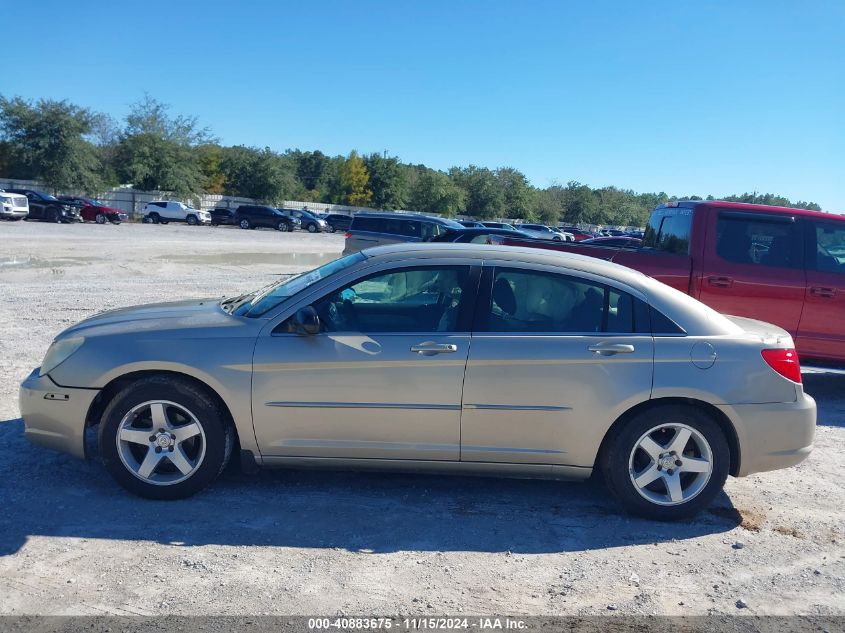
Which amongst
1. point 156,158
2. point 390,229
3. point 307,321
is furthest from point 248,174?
point 307,321

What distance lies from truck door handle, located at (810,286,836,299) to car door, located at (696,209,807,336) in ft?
0.35

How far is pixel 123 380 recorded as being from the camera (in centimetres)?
444

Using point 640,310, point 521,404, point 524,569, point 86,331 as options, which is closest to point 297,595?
point 524,569

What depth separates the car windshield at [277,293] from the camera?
15.0 feet

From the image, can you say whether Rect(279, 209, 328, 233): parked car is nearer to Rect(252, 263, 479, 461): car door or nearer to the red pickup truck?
the red pickup truck

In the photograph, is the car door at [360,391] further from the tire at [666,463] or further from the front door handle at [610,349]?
the tire at [666,463]

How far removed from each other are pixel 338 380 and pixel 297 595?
1299mm

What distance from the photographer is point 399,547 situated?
3922 millimetres

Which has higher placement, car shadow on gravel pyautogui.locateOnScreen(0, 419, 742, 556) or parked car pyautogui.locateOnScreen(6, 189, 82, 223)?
parked car pyautogui.locateOnScreen(6, 189, 82, 223)

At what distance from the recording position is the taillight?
4.41 meters

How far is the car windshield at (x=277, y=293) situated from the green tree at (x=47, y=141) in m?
55.1

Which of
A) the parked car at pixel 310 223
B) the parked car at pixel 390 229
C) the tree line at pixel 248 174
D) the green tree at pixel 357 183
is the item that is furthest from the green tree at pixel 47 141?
the parked car at pixel 390 229

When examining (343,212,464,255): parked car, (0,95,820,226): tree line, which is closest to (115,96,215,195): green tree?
(0,95,820,226): tree line

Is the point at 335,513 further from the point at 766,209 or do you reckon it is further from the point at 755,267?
the point at 766,209
